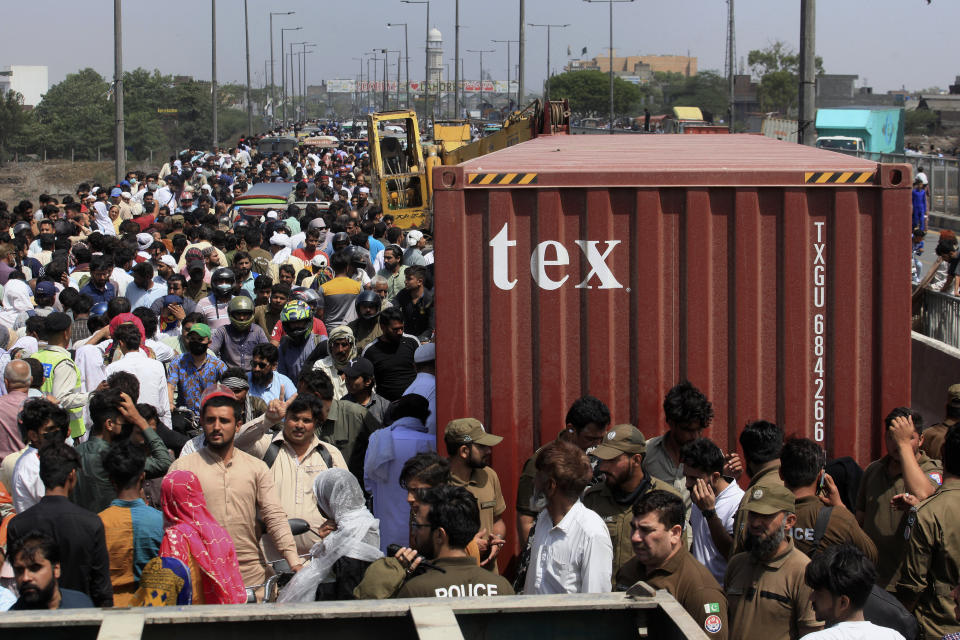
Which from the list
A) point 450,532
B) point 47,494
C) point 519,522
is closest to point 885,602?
point 450,532

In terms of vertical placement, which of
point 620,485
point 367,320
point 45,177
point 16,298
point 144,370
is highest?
point 45,177

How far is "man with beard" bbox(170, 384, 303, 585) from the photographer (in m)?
5.89

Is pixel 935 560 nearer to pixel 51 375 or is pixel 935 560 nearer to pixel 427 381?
pixel 427 381

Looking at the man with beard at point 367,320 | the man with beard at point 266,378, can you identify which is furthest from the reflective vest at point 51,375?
the man with beard at point 367,320

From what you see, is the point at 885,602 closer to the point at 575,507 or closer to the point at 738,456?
the point at 575,507

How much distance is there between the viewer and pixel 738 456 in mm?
6547

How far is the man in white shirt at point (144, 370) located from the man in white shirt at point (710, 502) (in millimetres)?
4032

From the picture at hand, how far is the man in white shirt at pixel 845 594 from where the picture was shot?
13.6 ft

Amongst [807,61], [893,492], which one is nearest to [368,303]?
[893,492]

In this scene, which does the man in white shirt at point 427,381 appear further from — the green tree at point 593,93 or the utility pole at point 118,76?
the green tree at point 593,93

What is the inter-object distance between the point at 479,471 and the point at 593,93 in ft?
381

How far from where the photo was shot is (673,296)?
6.49m

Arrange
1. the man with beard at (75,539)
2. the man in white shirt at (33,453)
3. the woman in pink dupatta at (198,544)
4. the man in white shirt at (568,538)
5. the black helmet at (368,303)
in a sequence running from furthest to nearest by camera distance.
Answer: the black helmet at (368,303) → the man in white shirt at (33,453) → the man with beard at (75,539) → the man in white shirt at (568,538) → the woman in pink dupatta at (198,544)

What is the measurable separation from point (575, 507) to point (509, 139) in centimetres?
1670
